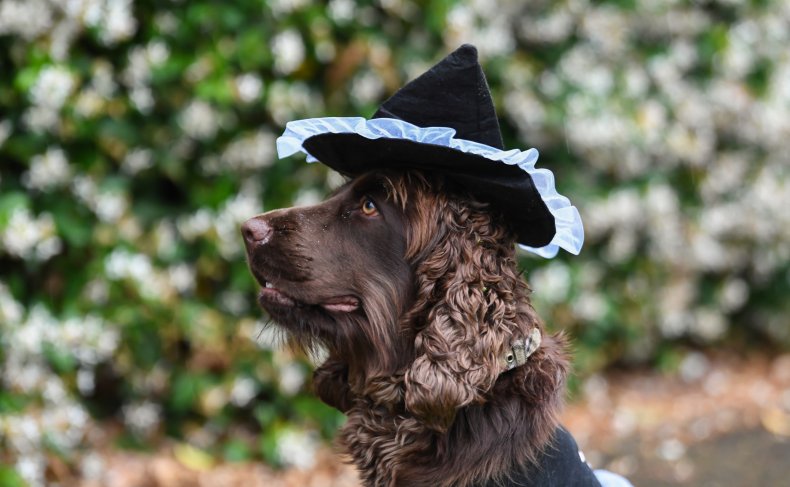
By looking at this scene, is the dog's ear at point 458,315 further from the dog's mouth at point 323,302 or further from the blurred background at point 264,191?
the blurred background at point 264,191

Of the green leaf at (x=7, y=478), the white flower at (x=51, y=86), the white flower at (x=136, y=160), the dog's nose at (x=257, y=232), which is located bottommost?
the green leaf at (x=7, y=478)

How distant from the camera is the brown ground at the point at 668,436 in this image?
4.58 m

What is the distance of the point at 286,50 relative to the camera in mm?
4426

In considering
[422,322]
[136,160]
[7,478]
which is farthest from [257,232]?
[136,160]

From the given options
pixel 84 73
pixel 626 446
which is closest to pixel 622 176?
pixel 626 446

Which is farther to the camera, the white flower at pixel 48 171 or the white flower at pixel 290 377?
the white flower at pixel 290 377

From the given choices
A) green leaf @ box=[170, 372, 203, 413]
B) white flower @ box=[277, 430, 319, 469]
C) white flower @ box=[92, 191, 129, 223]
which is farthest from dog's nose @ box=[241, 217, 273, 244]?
white flower @ box=[277, 430, 319, 469]

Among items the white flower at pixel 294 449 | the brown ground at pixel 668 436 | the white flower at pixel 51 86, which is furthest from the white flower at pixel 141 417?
the white flower at pixel 51 86

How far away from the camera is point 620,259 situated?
19.1 ft

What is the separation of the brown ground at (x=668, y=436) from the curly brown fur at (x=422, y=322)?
2187 millimetres

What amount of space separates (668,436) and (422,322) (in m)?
3.64

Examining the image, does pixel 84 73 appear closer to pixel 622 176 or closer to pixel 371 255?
pixel 371 255

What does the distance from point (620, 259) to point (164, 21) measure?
310 centimetres

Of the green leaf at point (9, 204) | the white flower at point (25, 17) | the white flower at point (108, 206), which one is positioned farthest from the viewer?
the white flower at point (108, 206)
